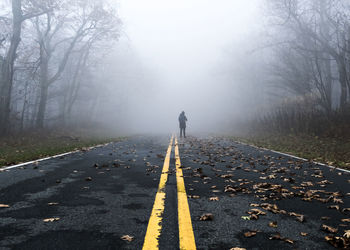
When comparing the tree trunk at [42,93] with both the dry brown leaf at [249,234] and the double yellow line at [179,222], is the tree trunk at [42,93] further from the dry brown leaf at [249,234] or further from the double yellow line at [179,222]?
the dry brown leaf at [249,234]

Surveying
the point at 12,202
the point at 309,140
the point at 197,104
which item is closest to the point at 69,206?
the point at 12,202

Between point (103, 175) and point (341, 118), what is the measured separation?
46.5 ft

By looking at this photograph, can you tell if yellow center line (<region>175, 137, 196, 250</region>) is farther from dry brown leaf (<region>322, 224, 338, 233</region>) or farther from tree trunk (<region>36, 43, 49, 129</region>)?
tree trunk (<region>36, 43, 49, 129</region>)

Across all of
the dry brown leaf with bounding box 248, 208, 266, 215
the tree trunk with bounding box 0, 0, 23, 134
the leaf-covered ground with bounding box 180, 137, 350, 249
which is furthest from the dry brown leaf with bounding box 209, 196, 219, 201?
the tree trunk with bounding box 0, 0, 23, 134

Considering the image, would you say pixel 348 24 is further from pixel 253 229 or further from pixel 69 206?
pixel 69 206

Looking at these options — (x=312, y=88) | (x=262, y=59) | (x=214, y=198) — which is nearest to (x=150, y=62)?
(x=262, y=59)

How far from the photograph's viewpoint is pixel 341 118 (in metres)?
15.3

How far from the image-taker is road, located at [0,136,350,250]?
302 centimetres

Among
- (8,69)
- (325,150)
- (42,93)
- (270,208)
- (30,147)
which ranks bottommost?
(30,147)

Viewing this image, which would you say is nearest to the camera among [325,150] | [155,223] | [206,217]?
[155,223]

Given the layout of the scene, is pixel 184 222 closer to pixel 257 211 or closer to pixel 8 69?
pixel 257 211

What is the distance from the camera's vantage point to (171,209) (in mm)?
4055

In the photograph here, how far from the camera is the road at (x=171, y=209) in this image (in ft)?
9.91

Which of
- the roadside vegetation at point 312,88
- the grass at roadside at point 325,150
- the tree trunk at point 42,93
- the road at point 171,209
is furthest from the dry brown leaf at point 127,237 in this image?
the tree trunk at point 42,93
